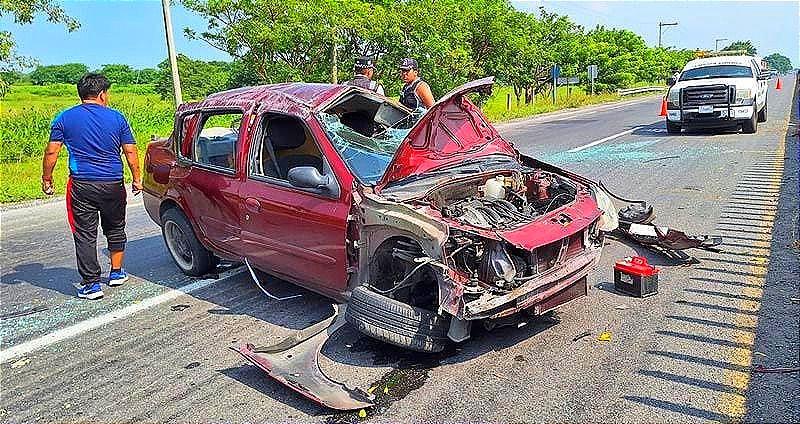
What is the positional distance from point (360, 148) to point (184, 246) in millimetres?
2380

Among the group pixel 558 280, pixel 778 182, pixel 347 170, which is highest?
pixel 347 170

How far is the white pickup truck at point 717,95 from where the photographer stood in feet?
53.0

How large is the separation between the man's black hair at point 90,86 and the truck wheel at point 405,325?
3.25m

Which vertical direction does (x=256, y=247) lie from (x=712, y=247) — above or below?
above

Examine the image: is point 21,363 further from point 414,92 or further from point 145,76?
point 145,76

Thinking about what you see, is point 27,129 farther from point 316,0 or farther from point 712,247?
point 712,247

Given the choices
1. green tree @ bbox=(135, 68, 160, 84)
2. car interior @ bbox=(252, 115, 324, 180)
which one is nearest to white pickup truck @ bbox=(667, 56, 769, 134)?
car interior @ bbox=(252, 115, 324, 180)

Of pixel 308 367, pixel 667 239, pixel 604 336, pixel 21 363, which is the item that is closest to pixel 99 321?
pixel 21 363

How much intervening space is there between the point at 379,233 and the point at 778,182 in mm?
7850

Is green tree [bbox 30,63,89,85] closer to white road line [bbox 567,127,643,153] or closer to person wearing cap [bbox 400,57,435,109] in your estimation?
white road line [bbox 567,127,643,153]

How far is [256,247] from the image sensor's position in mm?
5457

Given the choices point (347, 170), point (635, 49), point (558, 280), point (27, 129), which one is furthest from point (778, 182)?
point (635, 49)

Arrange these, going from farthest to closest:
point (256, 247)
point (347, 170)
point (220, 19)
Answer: point (220, 19) → point (256, 247) → point (347, 170)

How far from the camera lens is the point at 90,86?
5789 mm
